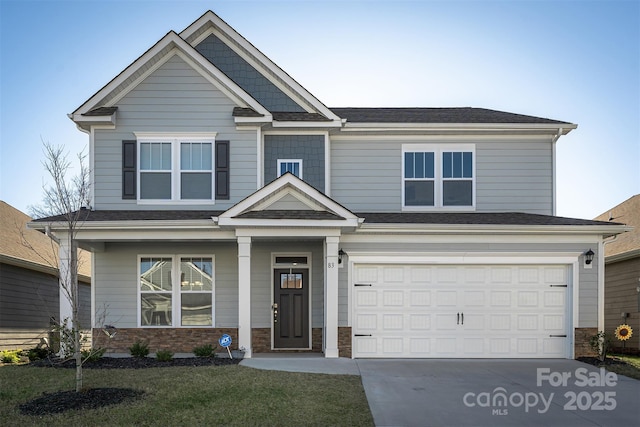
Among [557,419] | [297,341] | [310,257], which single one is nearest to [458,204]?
[310,257]

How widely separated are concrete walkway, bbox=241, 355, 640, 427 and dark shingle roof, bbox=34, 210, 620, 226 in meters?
3.16

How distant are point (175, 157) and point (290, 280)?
425 cm

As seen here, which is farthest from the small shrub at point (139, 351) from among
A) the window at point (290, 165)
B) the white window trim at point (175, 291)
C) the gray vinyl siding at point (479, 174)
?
the gray vinyl siding at point (479, 174)

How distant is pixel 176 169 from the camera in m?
14.7

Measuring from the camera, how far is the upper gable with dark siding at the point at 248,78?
1567cm

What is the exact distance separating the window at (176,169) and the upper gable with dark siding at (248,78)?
1980 millimetres

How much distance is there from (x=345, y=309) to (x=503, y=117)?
702 cm

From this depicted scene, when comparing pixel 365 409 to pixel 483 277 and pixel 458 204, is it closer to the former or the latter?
pixel 483 277

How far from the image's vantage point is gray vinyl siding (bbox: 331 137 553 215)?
51.1 ft

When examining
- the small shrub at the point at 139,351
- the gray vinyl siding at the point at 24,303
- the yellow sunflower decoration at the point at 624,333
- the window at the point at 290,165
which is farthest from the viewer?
the gray vinyl siding at the point at 24,303

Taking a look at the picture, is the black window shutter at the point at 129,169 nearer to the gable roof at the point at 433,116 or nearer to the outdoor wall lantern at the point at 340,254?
the outdoor wall lantern at the point at 340,254

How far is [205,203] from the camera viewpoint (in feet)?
48.0

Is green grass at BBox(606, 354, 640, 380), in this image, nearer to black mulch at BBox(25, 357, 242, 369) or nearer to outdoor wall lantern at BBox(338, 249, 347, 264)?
outdoor wall lantern at BBox(338, 249, 347, 264)

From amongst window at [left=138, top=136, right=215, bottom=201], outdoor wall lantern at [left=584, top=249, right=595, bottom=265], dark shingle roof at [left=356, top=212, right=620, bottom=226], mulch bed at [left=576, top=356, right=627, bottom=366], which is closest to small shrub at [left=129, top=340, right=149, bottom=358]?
window at [left=138, top=136, right=215, bottom=201]
